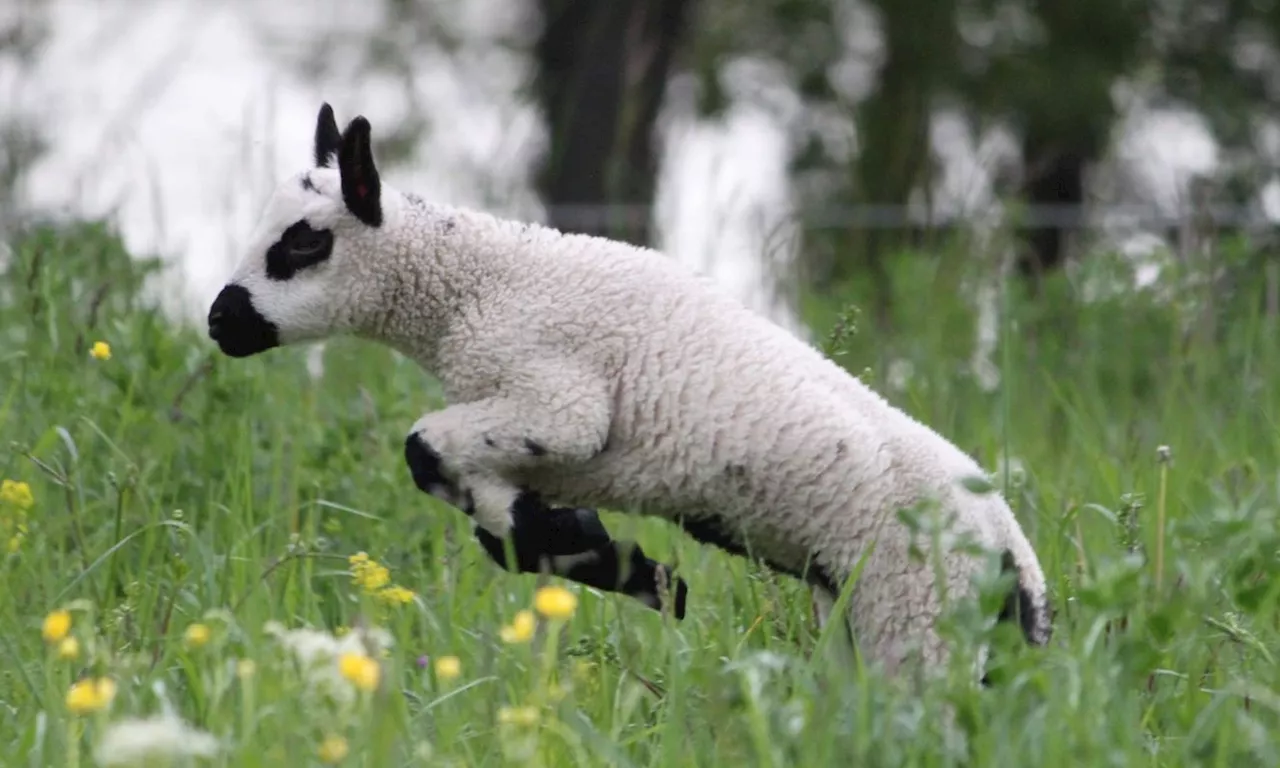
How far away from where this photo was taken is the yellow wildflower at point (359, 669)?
7.38 ft

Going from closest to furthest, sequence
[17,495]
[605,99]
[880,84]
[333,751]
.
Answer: [333,751] < [17,495] < [605,99] < [880,84]

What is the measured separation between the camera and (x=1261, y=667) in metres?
3.28

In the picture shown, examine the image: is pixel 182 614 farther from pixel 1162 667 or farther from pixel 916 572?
pixel 1162 667

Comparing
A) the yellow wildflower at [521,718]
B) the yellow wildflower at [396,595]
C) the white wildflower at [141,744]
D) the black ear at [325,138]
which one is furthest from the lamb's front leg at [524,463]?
the white wildflower at [141,744]

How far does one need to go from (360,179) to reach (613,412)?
578mm

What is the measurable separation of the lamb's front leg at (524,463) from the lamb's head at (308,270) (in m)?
0.28

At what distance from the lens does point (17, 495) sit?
380 centimetres

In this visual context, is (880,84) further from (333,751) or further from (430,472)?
(333,751)

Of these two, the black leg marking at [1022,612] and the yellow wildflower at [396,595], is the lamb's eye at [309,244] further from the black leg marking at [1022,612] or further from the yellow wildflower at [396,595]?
the black leg marking at [1022,612]

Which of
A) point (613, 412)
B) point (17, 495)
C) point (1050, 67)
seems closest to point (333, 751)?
point (613, 412)

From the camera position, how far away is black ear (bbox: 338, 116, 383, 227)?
3066 millimetres

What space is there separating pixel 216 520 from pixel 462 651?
1095 millimetres

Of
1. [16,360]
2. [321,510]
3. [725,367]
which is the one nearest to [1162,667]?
[725,367]

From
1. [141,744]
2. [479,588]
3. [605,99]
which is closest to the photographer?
[141,744]
